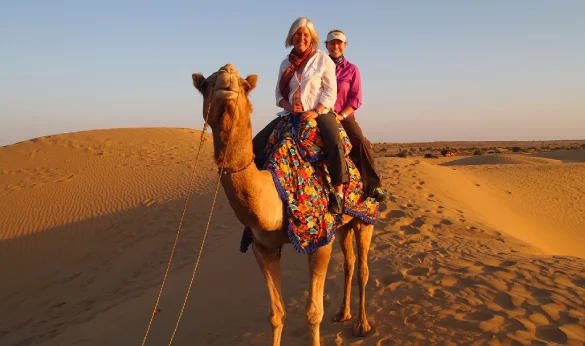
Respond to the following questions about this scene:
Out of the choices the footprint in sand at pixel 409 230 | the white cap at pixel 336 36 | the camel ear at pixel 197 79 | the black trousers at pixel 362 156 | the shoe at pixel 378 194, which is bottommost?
the footprint in sand at pixel 409 230

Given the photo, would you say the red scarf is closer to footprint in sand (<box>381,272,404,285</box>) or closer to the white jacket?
the white jacket

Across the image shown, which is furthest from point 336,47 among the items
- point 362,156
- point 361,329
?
point 361,329

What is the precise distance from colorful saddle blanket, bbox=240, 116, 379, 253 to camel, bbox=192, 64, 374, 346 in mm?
126

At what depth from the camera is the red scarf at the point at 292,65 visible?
14.4 feet

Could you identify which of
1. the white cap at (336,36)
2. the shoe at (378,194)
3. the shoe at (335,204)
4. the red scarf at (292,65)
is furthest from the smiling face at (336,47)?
the shoe at (335,204)

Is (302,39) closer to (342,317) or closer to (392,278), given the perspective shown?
(342,317)

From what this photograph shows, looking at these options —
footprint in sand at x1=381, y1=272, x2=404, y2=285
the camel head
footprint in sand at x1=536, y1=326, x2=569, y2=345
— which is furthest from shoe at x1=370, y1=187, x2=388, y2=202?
the camel head

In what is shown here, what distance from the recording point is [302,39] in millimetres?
4254

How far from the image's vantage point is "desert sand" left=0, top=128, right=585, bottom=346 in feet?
17.9

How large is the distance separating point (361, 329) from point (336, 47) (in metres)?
3.33

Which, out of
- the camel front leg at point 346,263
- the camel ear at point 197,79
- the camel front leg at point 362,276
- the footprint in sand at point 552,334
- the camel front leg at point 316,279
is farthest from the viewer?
the camel front leg at point 346,263

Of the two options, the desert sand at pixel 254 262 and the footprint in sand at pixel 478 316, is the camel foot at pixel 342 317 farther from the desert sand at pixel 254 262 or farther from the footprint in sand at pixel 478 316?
the footprint in sand at pixel 478 316

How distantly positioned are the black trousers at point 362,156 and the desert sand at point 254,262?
176 centimetres

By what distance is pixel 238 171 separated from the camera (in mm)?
3469
